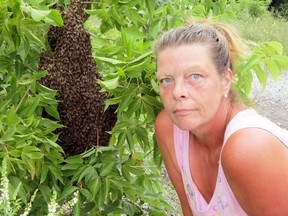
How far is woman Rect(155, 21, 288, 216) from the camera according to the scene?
66.6 inches

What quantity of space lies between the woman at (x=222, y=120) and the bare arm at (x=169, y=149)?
0.03 metres

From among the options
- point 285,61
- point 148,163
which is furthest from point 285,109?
point 285,61

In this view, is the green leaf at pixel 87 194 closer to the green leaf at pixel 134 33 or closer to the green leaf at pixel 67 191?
the green leaf at pixel 67 191

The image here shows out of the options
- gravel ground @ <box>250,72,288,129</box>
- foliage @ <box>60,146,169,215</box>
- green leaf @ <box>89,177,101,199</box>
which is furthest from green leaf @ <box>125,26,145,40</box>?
gravel ground @ <box>250,72,288,129</box>

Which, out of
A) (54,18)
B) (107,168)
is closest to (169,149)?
(107,168)

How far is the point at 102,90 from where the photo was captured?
1.82 metres

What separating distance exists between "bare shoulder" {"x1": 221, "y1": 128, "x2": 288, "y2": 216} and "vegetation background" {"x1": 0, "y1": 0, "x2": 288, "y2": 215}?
253mm

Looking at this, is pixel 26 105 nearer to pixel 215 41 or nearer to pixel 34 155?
pixel 34 155

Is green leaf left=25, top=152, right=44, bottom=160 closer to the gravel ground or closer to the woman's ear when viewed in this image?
the woman's ear

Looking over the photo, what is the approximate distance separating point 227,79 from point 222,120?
0.53 feet

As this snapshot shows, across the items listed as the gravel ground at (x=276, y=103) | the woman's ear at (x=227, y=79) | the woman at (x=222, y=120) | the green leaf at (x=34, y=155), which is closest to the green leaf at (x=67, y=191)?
the green leaf at (x=34, y=155)

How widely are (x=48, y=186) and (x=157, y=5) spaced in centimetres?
80

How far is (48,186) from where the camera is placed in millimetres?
2033

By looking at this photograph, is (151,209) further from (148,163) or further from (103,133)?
(103,133)
